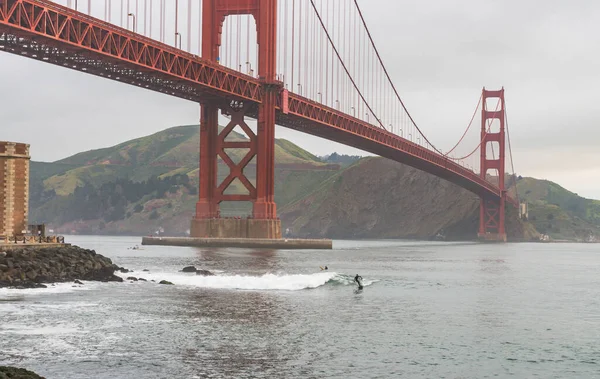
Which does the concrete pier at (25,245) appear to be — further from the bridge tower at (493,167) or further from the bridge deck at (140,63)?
the bridge tower at (493,167)

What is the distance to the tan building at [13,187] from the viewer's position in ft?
143

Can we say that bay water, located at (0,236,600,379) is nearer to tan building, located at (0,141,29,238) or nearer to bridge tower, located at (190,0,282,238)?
tan building, located at (0,141,29,238)

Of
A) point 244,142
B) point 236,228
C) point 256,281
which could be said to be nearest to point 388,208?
point 244,142

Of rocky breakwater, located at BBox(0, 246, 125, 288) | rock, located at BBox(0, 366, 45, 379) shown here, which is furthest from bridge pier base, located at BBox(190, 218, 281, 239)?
rock, located at BBox(0, 366, 45, 379)

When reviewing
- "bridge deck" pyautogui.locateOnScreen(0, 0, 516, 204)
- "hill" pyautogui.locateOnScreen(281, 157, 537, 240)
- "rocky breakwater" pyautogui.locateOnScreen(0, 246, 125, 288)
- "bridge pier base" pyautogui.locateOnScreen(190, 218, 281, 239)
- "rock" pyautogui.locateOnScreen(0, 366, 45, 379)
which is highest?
"bridge deck" pyautogui.locateOnScreen(0, 0, 516, 204)

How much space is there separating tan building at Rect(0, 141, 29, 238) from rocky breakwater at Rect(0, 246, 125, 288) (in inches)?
100.0

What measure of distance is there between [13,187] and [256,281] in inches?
502

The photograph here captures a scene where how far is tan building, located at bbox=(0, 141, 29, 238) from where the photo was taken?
4356cm

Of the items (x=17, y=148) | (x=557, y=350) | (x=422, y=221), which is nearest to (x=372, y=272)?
(x=17, y=148)

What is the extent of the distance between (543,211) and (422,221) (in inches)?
1153

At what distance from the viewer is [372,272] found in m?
55.6

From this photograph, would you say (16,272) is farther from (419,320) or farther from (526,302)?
(526,302)

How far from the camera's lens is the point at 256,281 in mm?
43625

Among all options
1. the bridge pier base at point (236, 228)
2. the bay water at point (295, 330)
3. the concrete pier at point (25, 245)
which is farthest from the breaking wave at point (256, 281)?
the bridge pier base at point (236, 228)
